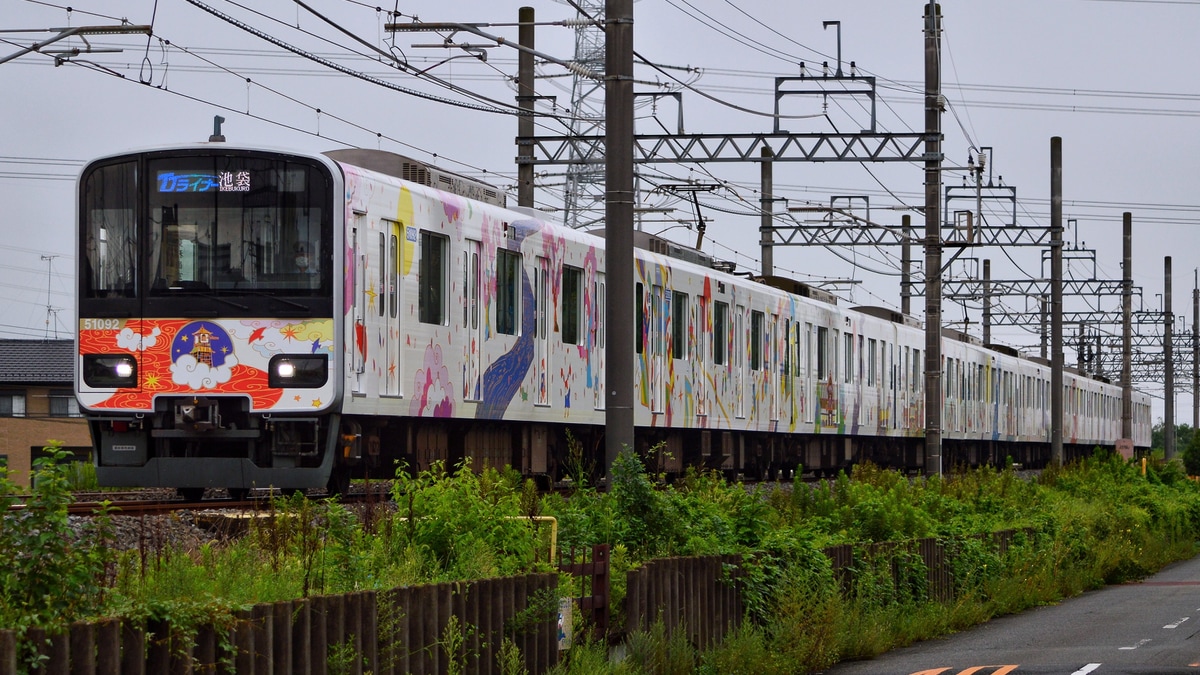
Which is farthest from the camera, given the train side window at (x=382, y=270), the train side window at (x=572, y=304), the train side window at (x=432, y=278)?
the train side window at (x=572, y=304)

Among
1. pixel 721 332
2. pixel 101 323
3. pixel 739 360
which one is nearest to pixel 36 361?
pixel 739 360

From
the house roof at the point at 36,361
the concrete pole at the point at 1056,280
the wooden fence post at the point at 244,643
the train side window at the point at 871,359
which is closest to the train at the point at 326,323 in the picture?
the wooden fence post at the point at 244,643

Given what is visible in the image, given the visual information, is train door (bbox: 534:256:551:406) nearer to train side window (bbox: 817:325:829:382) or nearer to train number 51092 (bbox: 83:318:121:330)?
train number 51092 (bbox: 83:318:121:330)

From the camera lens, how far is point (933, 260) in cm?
2548

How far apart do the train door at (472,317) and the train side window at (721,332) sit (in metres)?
7.86

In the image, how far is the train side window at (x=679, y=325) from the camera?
2247 cm

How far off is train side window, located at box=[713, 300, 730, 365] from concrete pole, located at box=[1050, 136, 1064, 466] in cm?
1399

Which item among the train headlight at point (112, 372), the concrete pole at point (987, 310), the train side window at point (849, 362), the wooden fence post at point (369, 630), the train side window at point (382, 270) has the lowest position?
the wooden fence post at point (369, 630)

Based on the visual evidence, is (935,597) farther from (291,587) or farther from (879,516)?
(291,587)

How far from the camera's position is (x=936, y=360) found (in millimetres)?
25578

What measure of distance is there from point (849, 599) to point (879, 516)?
188cm

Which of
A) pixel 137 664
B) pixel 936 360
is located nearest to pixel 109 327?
pixel 137 664

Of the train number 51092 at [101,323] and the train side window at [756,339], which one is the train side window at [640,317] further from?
the train number 51092 at [101,323]

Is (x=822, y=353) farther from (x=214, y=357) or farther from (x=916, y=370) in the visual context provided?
(x=214, y=357)
